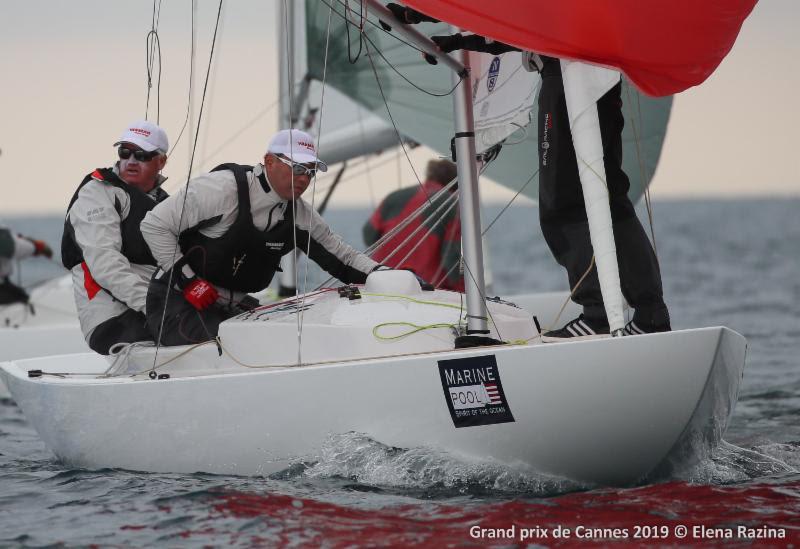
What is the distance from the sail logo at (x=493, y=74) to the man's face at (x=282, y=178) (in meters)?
0.67

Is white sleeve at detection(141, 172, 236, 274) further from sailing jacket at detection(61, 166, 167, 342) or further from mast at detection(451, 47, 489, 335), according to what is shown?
mast at detection(451, 47, 489, 335)

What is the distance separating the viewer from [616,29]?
12.0 feet

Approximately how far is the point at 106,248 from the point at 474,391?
1.72 m

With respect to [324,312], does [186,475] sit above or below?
below

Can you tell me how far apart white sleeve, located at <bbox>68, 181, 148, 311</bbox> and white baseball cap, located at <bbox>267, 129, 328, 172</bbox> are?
763 millimetres

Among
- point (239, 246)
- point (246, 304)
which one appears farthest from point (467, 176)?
point (246, 304)

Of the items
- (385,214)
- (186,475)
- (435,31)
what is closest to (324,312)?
(186,475)

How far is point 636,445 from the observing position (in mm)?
3580

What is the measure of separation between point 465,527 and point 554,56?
135 cm

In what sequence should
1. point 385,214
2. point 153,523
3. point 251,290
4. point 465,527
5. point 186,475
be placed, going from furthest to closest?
point 385,214 < point 251,290 < point 186,475 < point 153,523 < point 465,527

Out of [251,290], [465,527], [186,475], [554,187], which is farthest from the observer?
[251,290]

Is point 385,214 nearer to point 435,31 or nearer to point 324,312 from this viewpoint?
point 435,31

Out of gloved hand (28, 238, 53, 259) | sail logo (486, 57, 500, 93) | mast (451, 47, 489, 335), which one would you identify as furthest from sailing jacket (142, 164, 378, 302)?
gloved hand (28, 238, 53, 259)

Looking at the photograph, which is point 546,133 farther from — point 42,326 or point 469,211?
point 42,326
